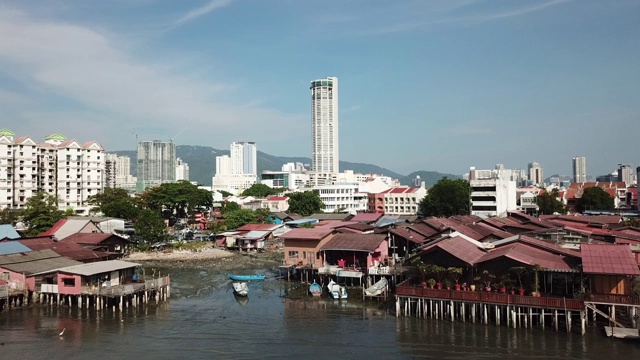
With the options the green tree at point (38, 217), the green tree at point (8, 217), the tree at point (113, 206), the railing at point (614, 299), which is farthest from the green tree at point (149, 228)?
the railing at point (614, 299)

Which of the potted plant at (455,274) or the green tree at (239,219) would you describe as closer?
the potted plant at (455,274)

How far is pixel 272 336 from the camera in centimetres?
2711

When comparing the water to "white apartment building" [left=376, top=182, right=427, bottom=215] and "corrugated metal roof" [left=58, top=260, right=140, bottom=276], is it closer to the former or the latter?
"corrugated metal roof" [left=58, top=260, right=140, bottom=276]

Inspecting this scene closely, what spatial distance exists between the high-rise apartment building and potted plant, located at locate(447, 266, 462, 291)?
2986 inches

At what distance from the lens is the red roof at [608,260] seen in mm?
24688

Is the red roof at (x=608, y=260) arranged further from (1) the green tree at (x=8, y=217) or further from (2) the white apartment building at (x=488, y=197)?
(1) the green tree at (x=8, y=217)

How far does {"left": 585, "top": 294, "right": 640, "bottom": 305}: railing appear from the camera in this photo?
24.2 m

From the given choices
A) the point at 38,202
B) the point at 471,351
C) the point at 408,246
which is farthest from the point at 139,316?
the point at 38,202

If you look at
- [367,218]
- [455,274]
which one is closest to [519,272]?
[455,274]

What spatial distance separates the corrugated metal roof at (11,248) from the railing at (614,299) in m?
41.1

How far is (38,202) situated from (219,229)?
23725 millimetres

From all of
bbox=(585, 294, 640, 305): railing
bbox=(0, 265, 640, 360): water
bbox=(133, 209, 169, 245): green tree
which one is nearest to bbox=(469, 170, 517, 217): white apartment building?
bbox=(133, 209, 169, 245): green tree

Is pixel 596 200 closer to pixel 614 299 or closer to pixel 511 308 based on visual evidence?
pixel 614 299

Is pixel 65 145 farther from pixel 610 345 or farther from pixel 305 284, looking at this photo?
pixel 610 345
